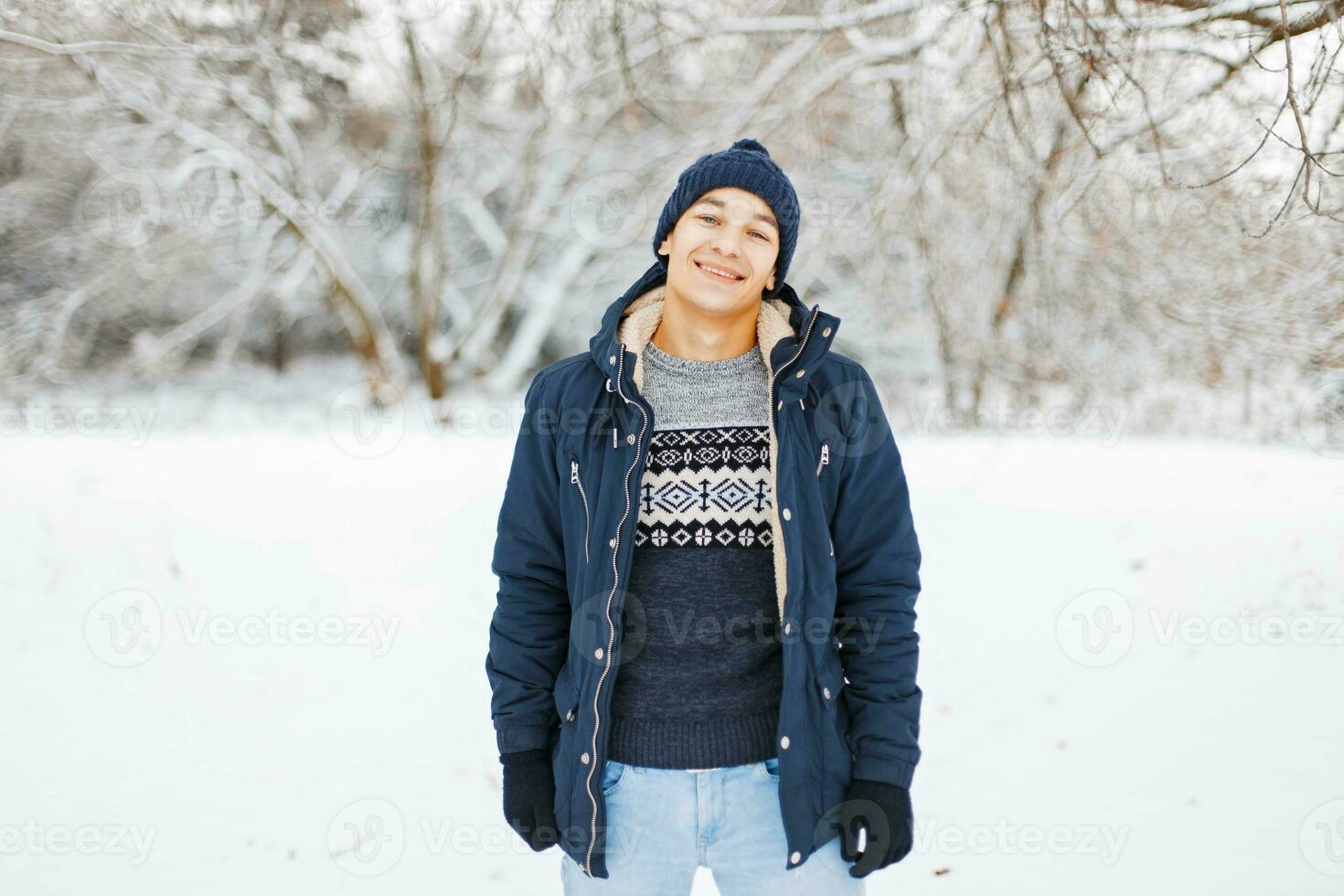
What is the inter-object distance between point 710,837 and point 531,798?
36cm

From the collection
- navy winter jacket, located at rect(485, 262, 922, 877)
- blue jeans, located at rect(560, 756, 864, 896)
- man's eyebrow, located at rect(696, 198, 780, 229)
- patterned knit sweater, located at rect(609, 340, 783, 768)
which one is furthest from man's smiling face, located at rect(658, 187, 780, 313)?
blue jeans, located at rect(560, 756, 864, 896)

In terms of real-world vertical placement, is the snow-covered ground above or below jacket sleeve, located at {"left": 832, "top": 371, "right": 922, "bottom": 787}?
below

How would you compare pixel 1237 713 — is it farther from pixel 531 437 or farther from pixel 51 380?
pixel 51 380

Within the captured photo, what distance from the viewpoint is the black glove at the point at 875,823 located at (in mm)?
1653

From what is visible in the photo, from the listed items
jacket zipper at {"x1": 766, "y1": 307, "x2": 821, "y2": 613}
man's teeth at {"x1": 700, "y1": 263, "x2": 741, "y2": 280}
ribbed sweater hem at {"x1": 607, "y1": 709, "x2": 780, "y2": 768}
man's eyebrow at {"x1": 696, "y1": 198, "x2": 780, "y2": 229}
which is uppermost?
man's eyebrow at {"x1": 696, "y1": 198, "x2": 780, "y2": 229}

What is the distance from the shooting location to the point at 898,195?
20.8 feet

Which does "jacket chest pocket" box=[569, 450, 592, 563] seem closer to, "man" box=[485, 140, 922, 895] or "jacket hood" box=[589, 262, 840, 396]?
"man" box=[485, 140, 922, 895]

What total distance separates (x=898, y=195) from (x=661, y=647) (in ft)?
17.6

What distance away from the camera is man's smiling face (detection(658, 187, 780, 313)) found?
175 centimetres

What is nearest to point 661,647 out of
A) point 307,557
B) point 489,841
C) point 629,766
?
point 629,766

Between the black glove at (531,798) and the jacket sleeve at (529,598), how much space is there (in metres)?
0.03

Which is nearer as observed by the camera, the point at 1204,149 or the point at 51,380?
the point at 1204,149

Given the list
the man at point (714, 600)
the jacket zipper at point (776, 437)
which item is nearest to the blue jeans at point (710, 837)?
the man at point (714, 600)

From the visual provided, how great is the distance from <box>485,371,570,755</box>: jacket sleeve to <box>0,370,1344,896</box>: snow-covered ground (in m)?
1.62
